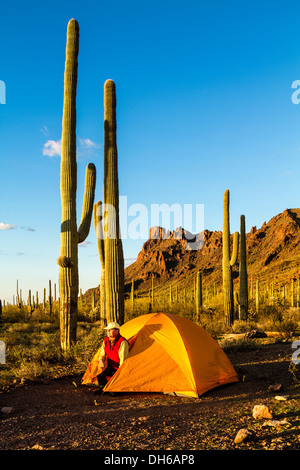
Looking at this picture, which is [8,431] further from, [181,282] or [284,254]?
[181,282]

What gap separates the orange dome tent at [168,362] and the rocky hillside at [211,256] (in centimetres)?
4333

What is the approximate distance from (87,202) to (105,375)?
6.11 meters

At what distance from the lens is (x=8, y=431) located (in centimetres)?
538

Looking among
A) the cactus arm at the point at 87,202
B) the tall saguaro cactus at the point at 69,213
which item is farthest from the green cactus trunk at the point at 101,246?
the tall saguaro cactus at the point at 69,213

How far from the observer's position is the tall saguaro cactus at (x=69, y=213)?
1109cm

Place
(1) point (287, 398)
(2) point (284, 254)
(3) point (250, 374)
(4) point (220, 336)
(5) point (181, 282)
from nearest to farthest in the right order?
(1) point (287, 398)
(3) point (250, 374)
(4) point (220, 336)
(2) point (284, 254)
(5) point (181, 282)

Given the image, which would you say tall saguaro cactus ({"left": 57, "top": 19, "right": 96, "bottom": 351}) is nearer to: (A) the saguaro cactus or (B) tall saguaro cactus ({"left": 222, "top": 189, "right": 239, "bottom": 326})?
(B) tall saguaro cactus ({"left": 222, "top": 189, "right": 239, "bottom": 326})

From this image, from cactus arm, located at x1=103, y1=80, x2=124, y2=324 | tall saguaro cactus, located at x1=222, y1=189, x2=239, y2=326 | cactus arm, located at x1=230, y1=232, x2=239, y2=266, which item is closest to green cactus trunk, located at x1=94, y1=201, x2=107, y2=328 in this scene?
cactus arm, located at x1=103, y1=80, x2=124, y2=324

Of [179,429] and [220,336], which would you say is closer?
[179,429]

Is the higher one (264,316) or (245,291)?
(245,291)

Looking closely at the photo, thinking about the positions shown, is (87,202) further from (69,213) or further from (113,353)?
(113,353)

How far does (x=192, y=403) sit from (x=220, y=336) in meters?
8.85

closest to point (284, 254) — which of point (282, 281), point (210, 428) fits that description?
point (282, 281)
